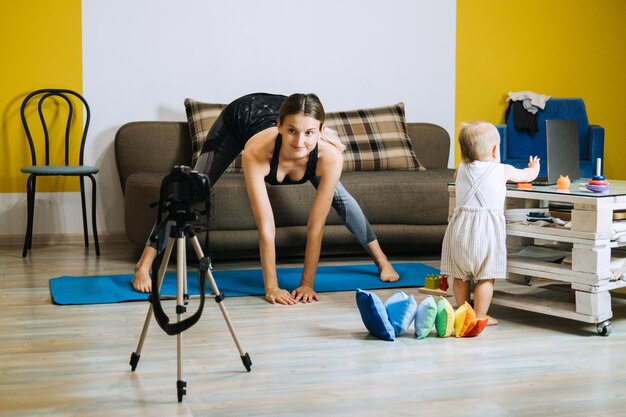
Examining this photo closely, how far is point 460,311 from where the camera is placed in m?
2.80

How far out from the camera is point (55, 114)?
4.80 meters

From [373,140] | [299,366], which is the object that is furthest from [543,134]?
[299,366]

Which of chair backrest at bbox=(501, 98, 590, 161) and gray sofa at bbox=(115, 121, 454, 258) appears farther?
chair backrest at bbox=(501, 98, 590, 161)

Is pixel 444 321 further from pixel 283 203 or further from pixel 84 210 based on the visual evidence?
pixel 84 210

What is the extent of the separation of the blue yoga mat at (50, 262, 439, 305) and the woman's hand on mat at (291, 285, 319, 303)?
0.56 ft

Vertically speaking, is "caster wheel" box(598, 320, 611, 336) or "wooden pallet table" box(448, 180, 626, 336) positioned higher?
"wooden pallet table" box(448, 180, 626, 336)

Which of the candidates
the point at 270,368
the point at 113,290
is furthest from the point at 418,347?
the point at 113,290

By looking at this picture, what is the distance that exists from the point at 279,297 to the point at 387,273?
668 millimetres

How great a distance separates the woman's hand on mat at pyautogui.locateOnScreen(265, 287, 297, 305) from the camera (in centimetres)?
329

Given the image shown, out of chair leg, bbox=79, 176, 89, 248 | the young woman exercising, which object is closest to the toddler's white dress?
the young woman exercising

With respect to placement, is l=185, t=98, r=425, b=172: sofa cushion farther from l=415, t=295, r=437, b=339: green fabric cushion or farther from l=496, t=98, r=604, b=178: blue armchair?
l=415, t=295, r=437, b=339: green fabric cushion

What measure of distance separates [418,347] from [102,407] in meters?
1.04

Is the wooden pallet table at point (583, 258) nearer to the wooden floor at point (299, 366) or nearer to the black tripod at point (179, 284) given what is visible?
the wooden floor at point (299, 366)

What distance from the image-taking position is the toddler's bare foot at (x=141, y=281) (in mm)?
3447
